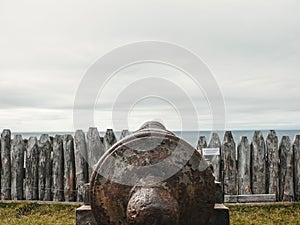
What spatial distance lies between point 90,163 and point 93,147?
0.97 ft

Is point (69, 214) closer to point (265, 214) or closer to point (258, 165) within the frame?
point (265, 214)

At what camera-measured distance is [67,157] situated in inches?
350

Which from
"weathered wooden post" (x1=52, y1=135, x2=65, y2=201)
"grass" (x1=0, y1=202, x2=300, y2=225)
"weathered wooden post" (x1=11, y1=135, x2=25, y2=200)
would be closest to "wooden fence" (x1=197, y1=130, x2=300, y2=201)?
"grass" (x1=0, y1=202, x2=300, y2=225)

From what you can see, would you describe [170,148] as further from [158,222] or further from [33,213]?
[33,213]

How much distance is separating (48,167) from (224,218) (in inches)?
214

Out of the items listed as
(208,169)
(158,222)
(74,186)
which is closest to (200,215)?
(208,169)

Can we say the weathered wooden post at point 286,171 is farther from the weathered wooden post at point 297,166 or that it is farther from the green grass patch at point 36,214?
the green grass patch at point 36,214

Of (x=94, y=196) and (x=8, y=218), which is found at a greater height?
(x=94, y=196)

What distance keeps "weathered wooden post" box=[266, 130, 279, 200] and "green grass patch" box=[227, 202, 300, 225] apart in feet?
1.24

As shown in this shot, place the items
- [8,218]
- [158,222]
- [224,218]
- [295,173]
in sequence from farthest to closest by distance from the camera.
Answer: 1. [295,173]
2. [8,218]
3. [224,218]
4. [158,222]

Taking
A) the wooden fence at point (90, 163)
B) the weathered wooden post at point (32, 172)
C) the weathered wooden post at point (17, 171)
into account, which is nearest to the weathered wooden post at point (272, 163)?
the wooden fence at point (90, 163)

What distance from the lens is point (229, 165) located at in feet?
28.1

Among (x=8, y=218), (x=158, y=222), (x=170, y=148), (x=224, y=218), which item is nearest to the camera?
(x=158, y=222)

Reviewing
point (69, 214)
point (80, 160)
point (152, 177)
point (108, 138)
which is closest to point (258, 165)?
point (108, 138)
